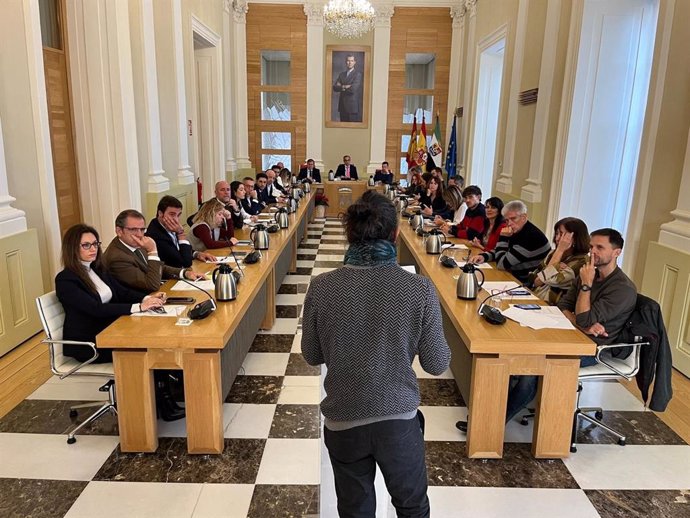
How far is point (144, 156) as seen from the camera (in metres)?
6.54

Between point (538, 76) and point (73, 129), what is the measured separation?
5.70 metres

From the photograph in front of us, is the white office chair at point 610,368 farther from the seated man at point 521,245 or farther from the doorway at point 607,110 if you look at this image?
the doorway at point 607,110

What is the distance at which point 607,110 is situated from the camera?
5.88 metres

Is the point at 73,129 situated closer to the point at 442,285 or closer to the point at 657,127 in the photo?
Result: the point at 442,285

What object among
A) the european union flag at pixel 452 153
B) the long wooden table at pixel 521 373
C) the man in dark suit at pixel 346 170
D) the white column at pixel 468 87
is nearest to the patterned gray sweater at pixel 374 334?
the long wooden table at pixel 521 373

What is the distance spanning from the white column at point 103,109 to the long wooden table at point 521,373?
4.57 meters

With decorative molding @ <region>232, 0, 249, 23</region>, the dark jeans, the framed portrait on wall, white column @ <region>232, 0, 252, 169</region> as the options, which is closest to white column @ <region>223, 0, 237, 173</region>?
white column @ <region>232, 0, 252, 169</region>

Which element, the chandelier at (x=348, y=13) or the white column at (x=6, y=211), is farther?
the chandelier at (x=348, y=13)

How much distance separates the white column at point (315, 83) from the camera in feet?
39.0

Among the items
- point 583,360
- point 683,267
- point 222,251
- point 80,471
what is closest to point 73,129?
point 222,251

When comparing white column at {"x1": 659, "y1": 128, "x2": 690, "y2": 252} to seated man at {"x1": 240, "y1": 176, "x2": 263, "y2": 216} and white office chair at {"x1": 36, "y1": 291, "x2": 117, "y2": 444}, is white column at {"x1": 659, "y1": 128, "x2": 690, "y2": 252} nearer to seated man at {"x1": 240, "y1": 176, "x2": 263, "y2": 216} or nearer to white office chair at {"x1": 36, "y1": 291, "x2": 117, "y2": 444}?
white office chair at {"x1": 36, "y1": 291, "x2": 117, "y2": 444}

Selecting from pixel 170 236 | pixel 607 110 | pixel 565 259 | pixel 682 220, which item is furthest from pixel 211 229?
pixel 607 110

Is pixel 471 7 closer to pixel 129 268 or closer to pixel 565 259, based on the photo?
pixel 565 259

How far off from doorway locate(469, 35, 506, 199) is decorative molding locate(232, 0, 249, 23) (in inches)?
209
